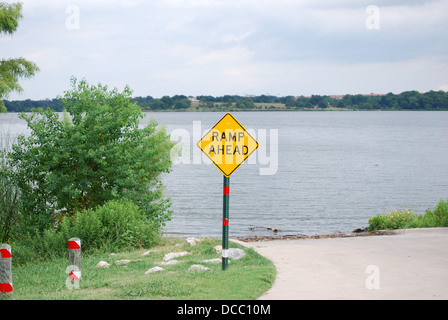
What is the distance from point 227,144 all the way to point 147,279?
9.28ft

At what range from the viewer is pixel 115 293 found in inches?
352

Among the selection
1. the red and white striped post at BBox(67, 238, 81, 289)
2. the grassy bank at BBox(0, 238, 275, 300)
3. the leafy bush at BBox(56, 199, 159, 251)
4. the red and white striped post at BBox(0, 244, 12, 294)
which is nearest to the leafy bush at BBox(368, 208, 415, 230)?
the grassy bank at BBox(0, 238, 275, 300)

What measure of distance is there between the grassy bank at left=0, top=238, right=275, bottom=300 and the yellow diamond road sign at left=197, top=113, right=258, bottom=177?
1.94 meters

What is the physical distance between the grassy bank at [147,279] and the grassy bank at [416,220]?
26.2 ft

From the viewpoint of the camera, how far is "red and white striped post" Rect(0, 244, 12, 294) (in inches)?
349

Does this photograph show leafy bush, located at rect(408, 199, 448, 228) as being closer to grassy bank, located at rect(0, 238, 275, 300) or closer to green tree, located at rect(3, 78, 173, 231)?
grassy bank, located at rect(0, 238, 275, 300)

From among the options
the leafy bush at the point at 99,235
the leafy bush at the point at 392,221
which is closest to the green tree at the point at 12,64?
the leafy bush at the point at 99,235

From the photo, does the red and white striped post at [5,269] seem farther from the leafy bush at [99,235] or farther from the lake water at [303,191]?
the lake water at [303,191]

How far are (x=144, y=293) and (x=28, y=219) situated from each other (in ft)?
32.2

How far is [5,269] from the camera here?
29.2 feet

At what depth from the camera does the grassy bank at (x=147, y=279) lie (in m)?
8.80

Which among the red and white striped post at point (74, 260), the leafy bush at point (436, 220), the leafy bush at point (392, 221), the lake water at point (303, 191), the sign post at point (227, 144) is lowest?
the lake water at point (303, 191)

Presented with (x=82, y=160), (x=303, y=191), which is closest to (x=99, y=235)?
(x=82, y=160)

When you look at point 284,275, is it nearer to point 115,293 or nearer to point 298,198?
point 115,293
